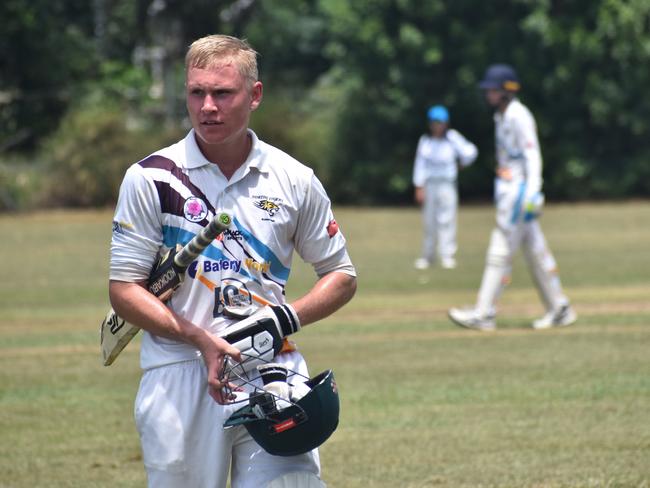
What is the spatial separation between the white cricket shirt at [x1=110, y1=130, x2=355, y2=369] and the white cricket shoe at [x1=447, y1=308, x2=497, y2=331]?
9.12 meters

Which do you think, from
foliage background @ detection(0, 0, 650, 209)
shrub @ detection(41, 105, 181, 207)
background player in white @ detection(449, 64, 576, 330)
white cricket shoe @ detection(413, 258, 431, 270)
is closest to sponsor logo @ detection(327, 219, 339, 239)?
background player in white @ detection(449, 64, 576, 330)

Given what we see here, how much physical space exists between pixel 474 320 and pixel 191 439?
367 inches

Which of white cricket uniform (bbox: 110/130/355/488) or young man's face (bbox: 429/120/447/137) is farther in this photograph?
young man's face (bbox: 429/120/447/137)

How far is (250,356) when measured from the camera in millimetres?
4609

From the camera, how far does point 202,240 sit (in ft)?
14.3

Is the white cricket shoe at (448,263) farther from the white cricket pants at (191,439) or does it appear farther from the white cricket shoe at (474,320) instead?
the white cricket pants at (191,439)

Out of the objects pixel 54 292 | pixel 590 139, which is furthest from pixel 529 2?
pixel 54 292

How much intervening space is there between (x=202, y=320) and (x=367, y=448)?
12.8 feet

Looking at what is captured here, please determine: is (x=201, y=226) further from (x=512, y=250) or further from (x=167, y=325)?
(x=512, y=250)

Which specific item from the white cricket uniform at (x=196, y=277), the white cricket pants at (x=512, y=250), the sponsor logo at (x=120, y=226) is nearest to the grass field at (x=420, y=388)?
the white cricket pants at (x=512, y=250)

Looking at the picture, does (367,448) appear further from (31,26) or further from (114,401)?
(31,26)

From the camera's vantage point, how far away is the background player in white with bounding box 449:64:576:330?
43.4 feet

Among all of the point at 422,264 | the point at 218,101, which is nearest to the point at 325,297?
the point at 218,101

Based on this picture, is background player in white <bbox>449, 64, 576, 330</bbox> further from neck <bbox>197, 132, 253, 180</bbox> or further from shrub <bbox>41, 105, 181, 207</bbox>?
shrub <bbox>41, 105, 181, 207</bbox>
